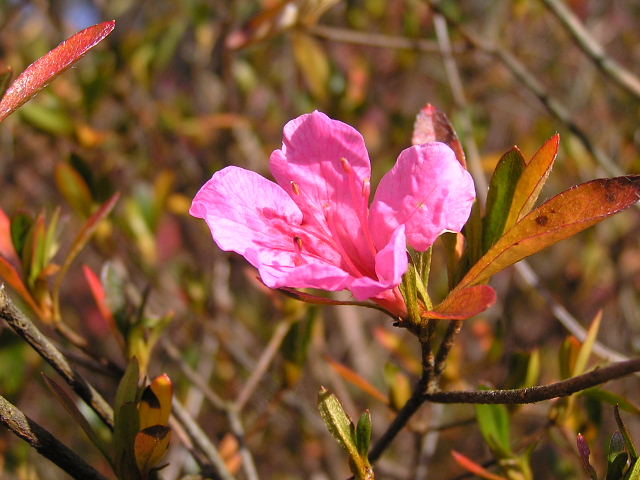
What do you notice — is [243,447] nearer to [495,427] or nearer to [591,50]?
[495,427]

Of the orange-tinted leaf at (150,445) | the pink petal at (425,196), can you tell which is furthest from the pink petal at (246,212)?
the orange-tinted leaf at (150,445)

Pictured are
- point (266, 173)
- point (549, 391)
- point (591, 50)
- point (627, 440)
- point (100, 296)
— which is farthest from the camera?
point (266, 173)

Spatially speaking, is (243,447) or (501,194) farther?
(243,447)

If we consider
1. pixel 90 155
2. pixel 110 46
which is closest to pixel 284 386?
pixel 90 155

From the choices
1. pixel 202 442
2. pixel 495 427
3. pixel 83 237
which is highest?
pixel 83 237

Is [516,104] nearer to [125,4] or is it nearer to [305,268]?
[125,4]

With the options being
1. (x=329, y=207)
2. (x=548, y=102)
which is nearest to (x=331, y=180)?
(x=329, y=207)
